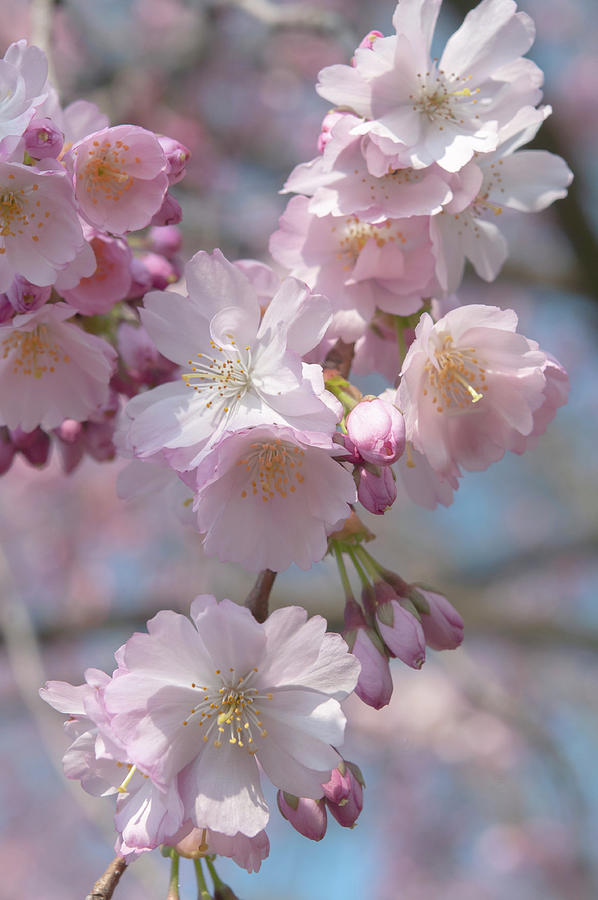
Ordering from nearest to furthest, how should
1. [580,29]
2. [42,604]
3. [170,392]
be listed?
1. [170,392]
2. [42,604]
3. [580,29]

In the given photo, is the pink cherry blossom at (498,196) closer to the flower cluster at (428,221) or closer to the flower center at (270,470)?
the flower cluster at (428,221)

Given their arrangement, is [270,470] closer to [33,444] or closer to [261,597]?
[261,597]

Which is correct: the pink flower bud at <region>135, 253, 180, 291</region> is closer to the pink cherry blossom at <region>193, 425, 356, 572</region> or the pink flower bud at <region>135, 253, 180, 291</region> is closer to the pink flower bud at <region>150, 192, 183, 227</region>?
the pink flower bud at <region>150, 192, 183, 227</region>

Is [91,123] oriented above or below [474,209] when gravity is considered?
above

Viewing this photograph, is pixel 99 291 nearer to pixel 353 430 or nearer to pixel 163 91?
pixel 353 430

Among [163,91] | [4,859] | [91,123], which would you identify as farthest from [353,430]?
[4,859]

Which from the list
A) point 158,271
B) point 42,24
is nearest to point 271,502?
point 158,271

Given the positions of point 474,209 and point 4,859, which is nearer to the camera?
point 474,209
